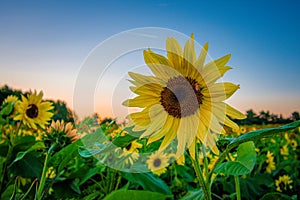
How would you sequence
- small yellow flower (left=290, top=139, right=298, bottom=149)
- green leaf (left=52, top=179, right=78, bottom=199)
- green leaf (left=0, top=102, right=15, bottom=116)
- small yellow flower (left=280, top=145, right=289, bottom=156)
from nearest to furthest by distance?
1. green leaf (left=52, top=179, right=78, bottom=199)
2. green leaf (left=0, top=102, right=15, bottom=116)
3. small yellow flower (left=280, top=145, right=289, bottom=156)
4. small yellow flower (left=290, top=139, right=298, bottom=149)

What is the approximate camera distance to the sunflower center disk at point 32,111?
1582 millimetres

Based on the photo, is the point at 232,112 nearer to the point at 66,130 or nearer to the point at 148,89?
the point at 148,89

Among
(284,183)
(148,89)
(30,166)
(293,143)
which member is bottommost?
(284,183)

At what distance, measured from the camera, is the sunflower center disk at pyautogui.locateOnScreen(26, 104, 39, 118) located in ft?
5.19

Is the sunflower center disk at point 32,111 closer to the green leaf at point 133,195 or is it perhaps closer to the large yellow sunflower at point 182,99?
the large yellow sunflower at point 182,99

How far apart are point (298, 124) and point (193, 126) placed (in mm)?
166

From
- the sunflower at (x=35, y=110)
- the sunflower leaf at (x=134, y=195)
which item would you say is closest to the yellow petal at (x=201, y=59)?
the sunflower leaf at (x=134, y=195)

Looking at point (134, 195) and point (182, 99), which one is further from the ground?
point (182, 99)

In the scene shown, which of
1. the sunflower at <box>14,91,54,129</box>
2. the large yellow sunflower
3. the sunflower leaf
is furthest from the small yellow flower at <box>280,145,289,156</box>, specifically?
the sunflower leaf

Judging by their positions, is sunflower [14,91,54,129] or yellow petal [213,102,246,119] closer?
yellow petal [213,102,246,119]

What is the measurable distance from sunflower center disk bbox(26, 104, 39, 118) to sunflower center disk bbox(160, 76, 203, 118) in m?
1.19

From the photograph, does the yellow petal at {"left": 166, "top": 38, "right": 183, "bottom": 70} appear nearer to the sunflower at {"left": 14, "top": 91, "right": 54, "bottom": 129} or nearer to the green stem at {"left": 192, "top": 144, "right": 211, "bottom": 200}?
the green stem at {"left": 192, "top": 144, "right": 211, "bottom": 200}

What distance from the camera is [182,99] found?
54 cm

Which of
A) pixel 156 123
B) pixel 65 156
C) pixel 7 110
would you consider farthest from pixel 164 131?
pixel 7 110
